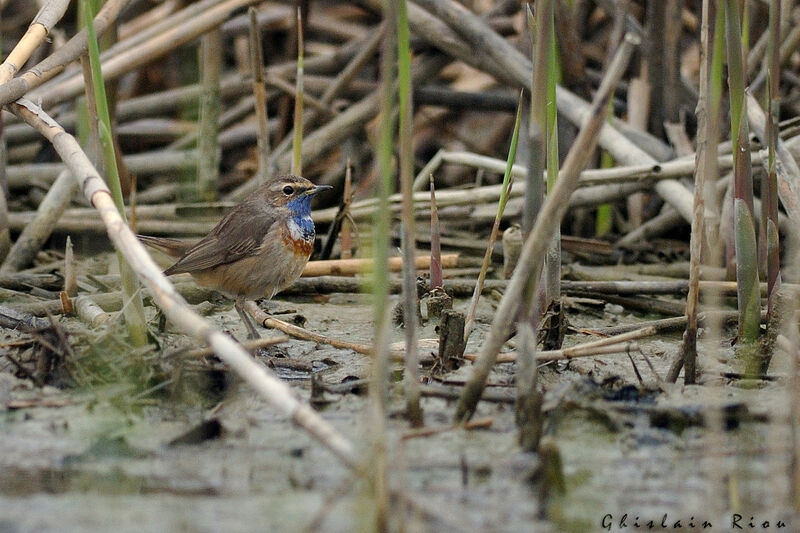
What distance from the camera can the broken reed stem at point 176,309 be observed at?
3.07 meters

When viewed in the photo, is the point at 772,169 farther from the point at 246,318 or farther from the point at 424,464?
the point at 246,318

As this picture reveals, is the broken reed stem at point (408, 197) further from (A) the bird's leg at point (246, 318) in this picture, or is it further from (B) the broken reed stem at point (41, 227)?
(B) the broken reed stem at point (41, 227)

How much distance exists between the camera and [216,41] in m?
7.45

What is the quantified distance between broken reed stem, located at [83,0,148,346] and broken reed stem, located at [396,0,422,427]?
1180mm

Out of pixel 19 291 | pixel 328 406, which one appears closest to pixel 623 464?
pixel 328 406

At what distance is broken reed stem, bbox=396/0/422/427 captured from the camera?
3.45m

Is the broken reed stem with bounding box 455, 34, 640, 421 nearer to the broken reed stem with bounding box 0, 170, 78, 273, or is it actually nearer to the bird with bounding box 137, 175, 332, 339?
the bird with bounding box 137, 175, 332, 339

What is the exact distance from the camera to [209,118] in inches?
→ 304

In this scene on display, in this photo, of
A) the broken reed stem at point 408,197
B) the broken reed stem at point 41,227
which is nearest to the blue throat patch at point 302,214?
the broken reed stem at point 41,227

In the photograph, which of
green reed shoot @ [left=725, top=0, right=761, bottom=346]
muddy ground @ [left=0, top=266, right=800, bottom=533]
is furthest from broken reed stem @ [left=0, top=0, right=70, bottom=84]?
green reed shoot @ [left=725, top=0, right=761, bottom=346]

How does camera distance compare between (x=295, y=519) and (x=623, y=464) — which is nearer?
(x=295, y=519)

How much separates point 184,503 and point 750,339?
8.88 feet

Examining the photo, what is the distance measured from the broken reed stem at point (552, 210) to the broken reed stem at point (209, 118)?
14.3ft

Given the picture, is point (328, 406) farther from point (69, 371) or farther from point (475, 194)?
point (475, 194)
